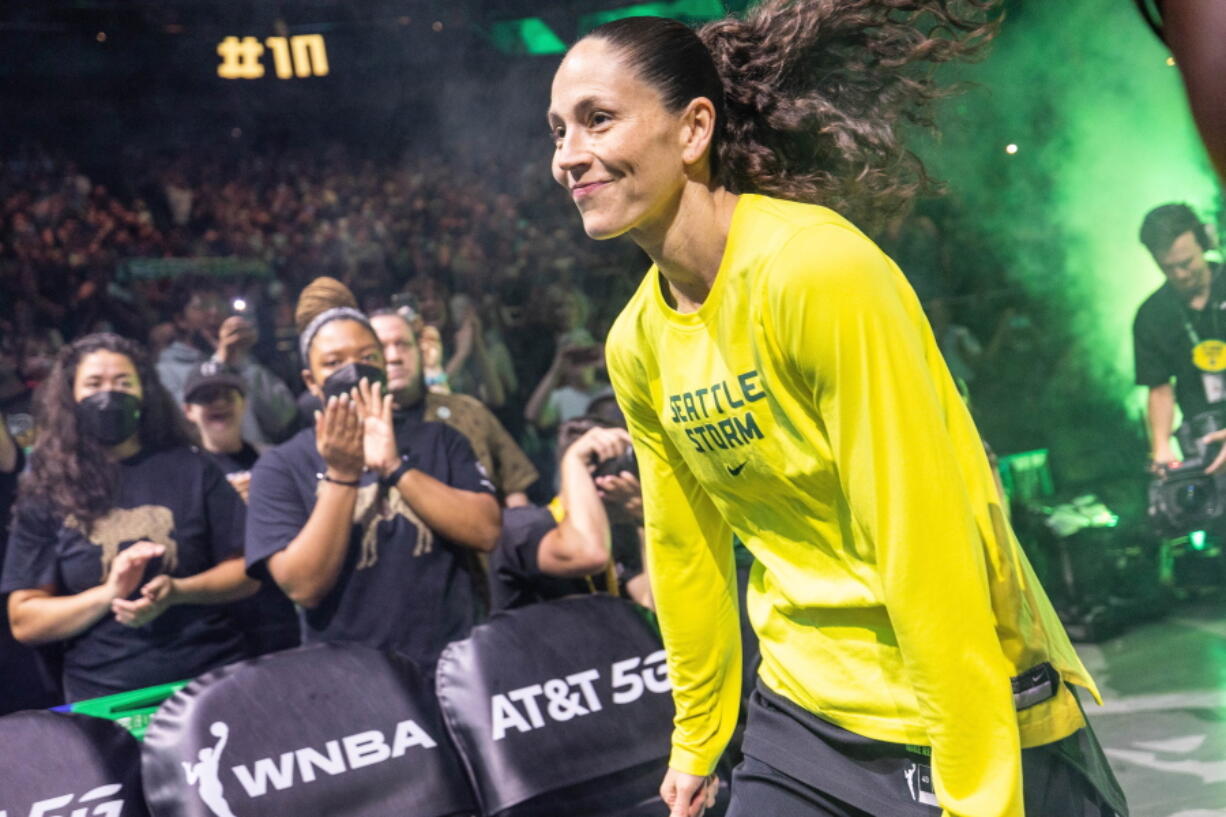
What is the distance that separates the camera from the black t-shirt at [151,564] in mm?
3400

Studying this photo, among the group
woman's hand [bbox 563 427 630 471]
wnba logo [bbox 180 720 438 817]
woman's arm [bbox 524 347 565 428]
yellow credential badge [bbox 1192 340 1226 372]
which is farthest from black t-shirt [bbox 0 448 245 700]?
yellow credential badge [bbox 1192 340 1226 372]

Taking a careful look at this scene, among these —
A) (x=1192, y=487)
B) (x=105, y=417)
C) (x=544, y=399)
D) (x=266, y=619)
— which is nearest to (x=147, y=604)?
(x=266, y=619)

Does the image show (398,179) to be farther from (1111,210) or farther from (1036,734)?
(1036,734)

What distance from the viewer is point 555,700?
3.27 meters

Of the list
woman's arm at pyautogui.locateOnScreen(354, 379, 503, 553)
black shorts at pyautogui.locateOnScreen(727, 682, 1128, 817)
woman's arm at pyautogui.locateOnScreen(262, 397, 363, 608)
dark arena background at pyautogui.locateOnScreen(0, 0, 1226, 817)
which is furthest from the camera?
woman's arm at pyautogui.locateOnScreen(354, 379, 503, 553)

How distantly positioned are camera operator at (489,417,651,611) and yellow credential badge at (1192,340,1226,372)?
2.61 metres

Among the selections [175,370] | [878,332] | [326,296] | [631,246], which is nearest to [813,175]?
[878,332]

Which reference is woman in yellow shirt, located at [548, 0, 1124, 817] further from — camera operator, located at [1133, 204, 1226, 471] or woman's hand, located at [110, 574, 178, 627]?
camera operator, located at [1133, 204, 1226, 471]

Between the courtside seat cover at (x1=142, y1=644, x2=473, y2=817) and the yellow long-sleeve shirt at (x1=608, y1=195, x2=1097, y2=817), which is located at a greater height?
the yellow long-sleeve shirt at (x1=608, y1=195, x2=1097, y2=817)

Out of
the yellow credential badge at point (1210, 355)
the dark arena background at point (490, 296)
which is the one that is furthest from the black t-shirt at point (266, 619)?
the yellow credential badge at point (1210, 355)

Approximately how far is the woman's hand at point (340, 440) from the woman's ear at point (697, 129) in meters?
2.10

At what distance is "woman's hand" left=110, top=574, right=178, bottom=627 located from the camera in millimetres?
3373

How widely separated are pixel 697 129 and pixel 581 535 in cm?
215

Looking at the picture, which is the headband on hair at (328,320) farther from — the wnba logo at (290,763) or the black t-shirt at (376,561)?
the wnba logo at (290,763)
